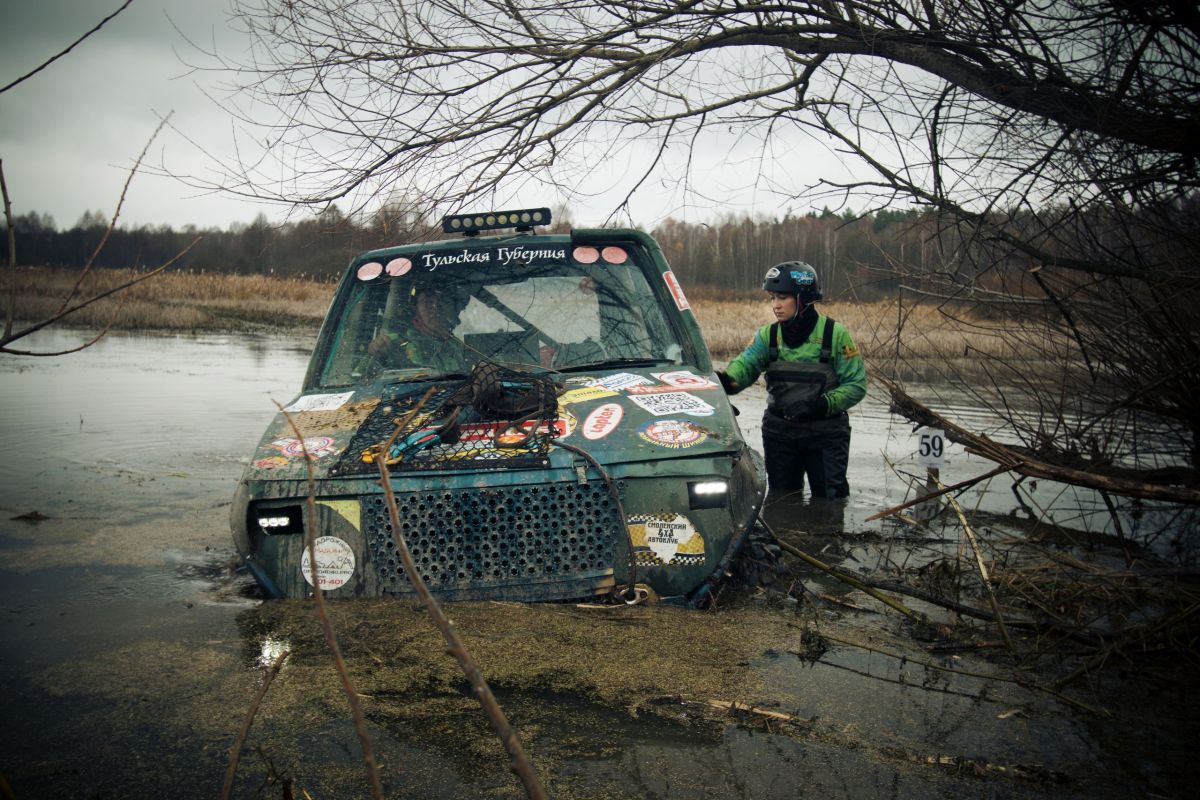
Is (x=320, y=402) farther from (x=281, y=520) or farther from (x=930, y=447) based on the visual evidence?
(x=930, y=447)

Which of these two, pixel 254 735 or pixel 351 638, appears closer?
pixel 254 735

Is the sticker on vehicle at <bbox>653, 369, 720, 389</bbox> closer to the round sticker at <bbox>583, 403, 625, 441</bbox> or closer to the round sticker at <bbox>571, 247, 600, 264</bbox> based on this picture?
the round sticker at <bbox>583, 403, 625, 441</bbox>

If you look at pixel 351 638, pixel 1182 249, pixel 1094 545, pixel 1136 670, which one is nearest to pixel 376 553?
pixel 351 638

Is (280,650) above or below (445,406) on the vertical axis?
below

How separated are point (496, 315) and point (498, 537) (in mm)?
1723

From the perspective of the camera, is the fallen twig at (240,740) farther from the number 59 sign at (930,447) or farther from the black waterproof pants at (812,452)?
the number 59 sign at (930,447)

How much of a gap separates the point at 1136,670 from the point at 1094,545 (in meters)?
2.87

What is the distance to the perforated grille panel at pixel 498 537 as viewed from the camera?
375cm

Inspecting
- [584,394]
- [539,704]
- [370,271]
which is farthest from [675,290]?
[539,704]

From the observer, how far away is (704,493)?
3816mm

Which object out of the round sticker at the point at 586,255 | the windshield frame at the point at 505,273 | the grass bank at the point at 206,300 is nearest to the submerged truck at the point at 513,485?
the windshield frame at the point at 505,273

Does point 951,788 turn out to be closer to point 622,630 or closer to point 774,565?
point 622,630

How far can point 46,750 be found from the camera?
2.89 meters

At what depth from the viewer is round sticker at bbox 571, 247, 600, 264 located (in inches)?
207
